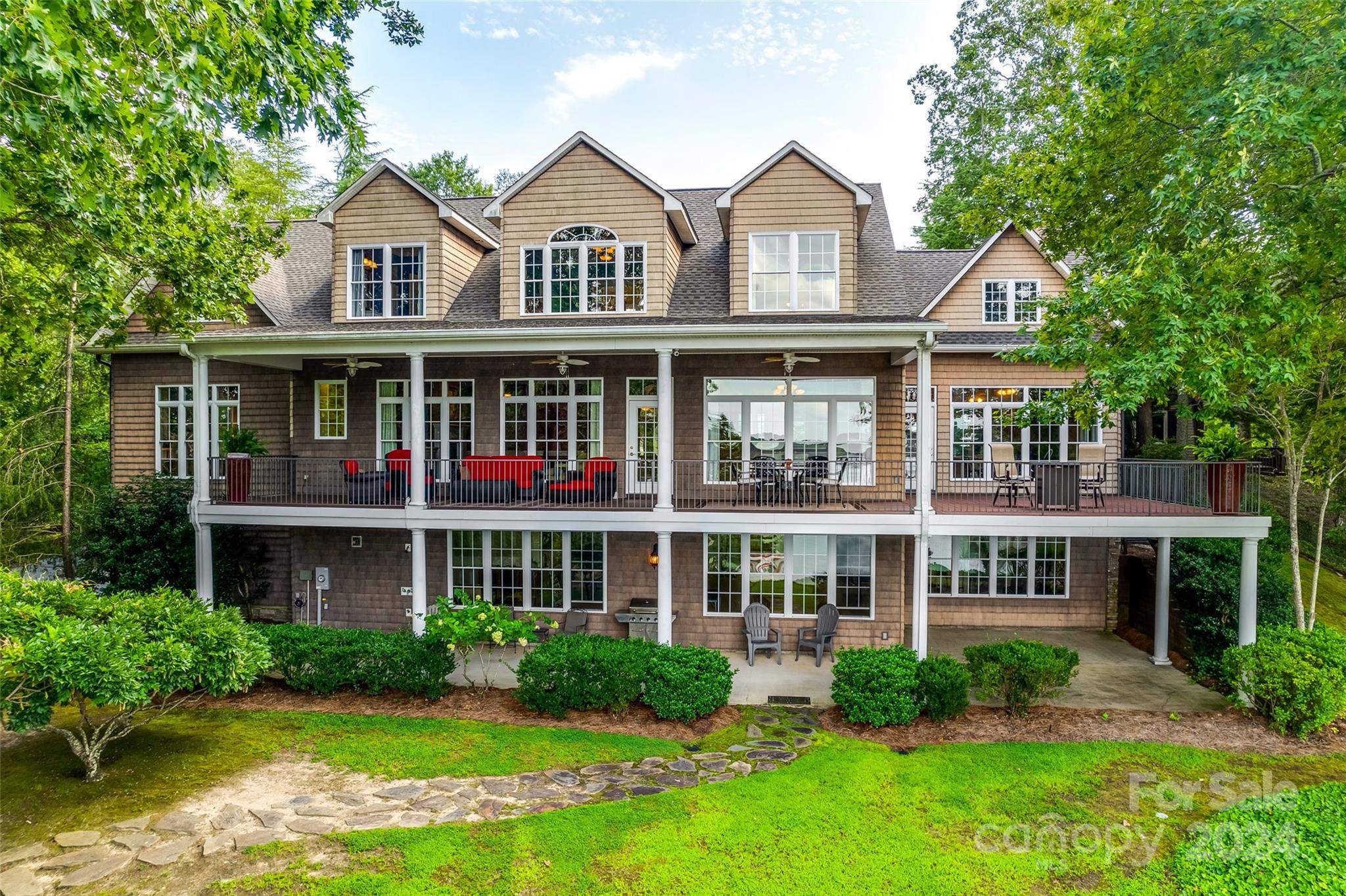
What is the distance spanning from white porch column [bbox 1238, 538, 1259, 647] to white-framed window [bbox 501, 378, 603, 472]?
1126 cm

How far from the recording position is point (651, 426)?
12914 millimetres

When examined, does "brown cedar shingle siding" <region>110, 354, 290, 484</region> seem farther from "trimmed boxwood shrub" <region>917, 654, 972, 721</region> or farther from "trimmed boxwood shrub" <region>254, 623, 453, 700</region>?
"trimmed boxwood shrub" <region>917, 654, 972, 721</region>

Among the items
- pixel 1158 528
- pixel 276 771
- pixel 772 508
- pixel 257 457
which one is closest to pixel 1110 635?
pixel 1158 528

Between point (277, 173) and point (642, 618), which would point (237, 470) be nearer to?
point (642, 618)

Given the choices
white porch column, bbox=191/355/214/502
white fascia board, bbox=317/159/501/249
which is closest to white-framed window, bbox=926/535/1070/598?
white fascia board, bbox=317/159/501/249

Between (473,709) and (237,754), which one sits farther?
(473,709)

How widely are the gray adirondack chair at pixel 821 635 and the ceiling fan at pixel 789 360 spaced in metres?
4.62

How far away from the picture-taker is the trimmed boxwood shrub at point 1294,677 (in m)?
8.71

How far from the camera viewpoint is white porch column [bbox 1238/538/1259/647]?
10.3 metres

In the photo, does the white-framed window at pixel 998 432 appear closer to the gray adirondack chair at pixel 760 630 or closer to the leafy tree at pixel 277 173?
the gray adirondack chair at pixel 760 630

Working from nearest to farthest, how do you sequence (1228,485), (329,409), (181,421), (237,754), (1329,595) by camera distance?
(237,754), (1228,485), (329,409), (181,421), (1329,595)

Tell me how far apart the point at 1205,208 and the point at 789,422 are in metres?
7.02

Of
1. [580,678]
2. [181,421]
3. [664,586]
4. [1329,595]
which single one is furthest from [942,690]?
[181,421]

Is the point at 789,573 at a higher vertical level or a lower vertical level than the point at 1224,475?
Answer: lower
